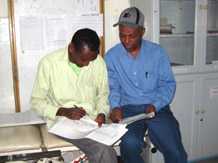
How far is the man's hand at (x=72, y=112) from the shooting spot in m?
1.89

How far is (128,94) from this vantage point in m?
2.17

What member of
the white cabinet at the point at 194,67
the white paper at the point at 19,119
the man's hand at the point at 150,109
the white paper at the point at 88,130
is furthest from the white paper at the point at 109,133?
the white cabinet at the point at 194,67

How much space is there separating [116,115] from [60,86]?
401 millimetres

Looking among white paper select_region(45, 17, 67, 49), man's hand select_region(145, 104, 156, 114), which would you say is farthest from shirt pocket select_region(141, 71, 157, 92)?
white paper select_region(45, 17, 67, 49)

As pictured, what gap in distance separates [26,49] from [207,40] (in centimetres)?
158

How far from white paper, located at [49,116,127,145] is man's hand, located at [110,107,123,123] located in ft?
0.37

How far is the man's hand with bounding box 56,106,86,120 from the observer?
1.89 metres

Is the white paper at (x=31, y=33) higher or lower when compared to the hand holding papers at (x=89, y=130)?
higher

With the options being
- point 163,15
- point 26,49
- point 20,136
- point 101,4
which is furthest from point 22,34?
point 163,15

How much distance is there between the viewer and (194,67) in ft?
8.56

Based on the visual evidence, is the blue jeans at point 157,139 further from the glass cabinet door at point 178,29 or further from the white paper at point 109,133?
the glass cabinet door at point 178,29

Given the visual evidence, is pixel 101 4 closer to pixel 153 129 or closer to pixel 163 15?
pixel 163 15

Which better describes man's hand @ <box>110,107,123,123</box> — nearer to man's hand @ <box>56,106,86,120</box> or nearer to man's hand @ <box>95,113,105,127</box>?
man's hand @ <box>95,113,105,127</box>

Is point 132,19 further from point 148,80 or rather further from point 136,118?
point 136,118
